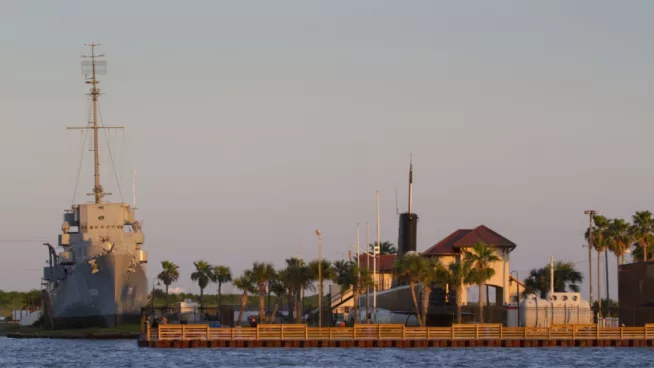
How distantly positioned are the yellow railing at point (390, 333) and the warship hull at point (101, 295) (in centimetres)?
4680

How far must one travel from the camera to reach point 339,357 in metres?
84.4

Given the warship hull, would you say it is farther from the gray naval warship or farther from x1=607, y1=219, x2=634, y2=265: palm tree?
x1=607, y1=219, x2=634, y2=265: palm tree

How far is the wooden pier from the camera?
308ft

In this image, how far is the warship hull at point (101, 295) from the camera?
141 meters

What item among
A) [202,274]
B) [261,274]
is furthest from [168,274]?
[261,274]

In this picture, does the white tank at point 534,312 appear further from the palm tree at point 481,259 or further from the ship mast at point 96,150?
the ship mast at point 96,150

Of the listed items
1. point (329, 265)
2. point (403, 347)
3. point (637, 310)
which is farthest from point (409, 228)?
point (403, 347)

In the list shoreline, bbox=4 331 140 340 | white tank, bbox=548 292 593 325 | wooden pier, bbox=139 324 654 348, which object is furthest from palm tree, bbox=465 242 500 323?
shoreline, bbox=4 331 140 340

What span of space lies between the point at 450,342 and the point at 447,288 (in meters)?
27.5

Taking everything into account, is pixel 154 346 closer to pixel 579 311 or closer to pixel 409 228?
pixel 579 311

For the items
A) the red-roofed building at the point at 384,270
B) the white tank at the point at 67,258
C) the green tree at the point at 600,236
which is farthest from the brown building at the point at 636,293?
the white tank at the point at 67,258

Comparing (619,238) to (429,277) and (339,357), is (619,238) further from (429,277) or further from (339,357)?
(339,357)

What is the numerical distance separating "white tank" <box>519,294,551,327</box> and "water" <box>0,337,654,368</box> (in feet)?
44.3

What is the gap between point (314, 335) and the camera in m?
94.6
